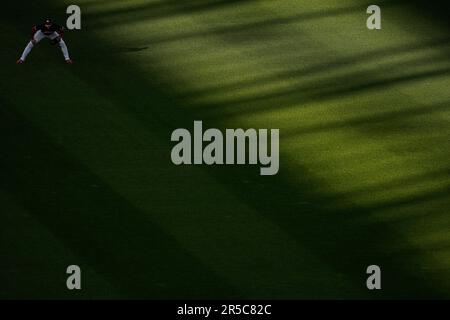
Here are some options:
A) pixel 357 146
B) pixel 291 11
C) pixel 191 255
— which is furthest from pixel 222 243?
pixel 291 11

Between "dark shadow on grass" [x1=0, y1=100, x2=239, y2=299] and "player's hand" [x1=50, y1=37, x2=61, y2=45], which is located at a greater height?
"player's hand" [x1=50, y1=37, x2=61, y2=45]

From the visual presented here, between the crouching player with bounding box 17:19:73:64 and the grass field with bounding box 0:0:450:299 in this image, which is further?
the crouching player with bounding box 17:19:73:64

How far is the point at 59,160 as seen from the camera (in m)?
17.0

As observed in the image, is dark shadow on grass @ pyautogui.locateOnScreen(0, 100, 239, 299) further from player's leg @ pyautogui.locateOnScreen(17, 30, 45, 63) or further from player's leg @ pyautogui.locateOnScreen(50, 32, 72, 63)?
player's leg @ pyautogui.locateOnScreen(50, 32, 72, 63)

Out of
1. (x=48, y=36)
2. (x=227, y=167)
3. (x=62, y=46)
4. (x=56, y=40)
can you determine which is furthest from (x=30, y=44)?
(x=227, y=167)

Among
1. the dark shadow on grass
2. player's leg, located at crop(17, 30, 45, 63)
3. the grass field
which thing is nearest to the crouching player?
player's leg, located at crop(17, 30, 45, 63)

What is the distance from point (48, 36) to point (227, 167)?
4016 millimetres

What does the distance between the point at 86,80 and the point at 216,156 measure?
108 inches

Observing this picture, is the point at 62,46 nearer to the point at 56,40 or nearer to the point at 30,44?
the point at 56,40

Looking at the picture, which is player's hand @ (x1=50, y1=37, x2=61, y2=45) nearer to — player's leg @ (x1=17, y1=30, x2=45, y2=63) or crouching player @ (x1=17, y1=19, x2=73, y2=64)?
crouching player @ (x1=17, y1=19, x2=73, y2=64)

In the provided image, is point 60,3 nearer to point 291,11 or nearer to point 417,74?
point 291,11

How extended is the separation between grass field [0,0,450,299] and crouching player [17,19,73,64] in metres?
0.18

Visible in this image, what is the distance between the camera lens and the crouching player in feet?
56.8

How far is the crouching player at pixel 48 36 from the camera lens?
56.8ft
